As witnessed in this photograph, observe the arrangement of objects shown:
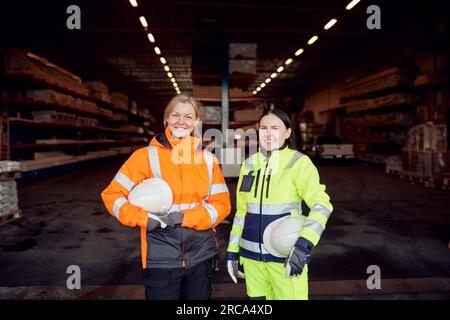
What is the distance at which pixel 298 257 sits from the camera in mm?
1936

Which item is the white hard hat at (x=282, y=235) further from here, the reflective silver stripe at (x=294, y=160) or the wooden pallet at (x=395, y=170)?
the wooden pallet at (x=395, y=170)

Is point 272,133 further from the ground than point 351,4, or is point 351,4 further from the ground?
point 351,4

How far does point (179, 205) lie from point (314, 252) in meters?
2.98

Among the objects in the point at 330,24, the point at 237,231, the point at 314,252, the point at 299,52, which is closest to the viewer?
the point at 237,231

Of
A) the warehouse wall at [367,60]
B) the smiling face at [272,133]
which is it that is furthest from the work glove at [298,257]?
the warehouse wall at [367,60]

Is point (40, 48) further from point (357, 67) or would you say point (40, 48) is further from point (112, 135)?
point (357, 67)

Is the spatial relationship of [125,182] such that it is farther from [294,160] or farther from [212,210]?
[294,160]

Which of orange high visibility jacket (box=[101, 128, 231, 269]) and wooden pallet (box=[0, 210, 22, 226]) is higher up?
orange high visibility jacket (box=[101, 128, 231, 269])

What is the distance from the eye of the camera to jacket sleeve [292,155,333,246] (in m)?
1.96

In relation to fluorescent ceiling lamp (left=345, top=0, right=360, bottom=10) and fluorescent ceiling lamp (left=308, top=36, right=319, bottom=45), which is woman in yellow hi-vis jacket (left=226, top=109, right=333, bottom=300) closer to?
fluorescent ceiling lamp (left=345, top=0, right=360, bottom=10)

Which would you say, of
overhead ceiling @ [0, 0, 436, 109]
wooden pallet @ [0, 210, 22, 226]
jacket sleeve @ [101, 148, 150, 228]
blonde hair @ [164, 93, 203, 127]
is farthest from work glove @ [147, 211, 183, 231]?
overhead ceiling @ [0, 0, 436, 109]

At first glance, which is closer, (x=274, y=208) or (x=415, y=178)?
(x=274, y=208)

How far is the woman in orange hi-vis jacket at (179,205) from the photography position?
202 cm

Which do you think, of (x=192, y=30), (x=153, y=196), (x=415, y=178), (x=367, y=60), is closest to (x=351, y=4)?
(x=192, y=30)
